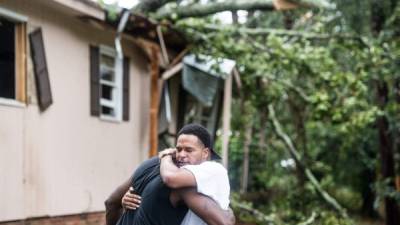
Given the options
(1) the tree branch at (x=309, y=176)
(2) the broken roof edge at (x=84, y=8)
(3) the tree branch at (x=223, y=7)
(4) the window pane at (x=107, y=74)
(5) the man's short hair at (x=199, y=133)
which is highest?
(3) the tree branch at (x=223, y=7)

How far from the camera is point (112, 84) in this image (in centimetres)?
1024

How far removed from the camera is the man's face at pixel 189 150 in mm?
3350

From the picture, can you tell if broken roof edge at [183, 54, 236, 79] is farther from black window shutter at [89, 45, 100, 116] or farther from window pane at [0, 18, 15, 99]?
window pane at [0, 18, 15, 99]

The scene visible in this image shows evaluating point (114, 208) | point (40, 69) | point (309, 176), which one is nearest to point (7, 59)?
point (40, 69)

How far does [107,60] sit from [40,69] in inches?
85.0

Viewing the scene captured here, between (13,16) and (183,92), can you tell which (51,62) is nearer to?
(13,16)

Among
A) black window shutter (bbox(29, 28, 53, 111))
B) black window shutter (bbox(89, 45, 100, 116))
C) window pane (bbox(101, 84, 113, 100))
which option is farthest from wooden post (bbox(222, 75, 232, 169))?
black window shutter (bbox(29, 28, 53, 111))

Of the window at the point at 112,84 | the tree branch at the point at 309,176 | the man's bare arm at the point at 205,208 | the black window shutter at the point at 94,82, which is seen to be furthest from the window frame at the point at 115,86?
the man's bare arm at the point at 205,208

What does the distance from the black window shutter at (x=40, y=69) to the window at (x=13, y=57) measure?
0.15m

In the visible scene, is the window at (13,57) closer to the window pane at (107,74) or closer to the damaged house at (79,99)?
the damaged house at (79,99)

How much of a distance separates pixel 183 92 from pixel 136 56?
202 cm

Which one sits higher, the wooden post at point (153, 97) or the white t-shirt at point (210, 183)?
the wooden post at point (153, 97)

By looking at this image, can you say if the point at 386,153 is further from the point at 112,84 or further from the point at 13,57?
the point at 13,57

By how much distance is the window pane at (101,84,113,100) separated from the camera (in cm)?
1018
